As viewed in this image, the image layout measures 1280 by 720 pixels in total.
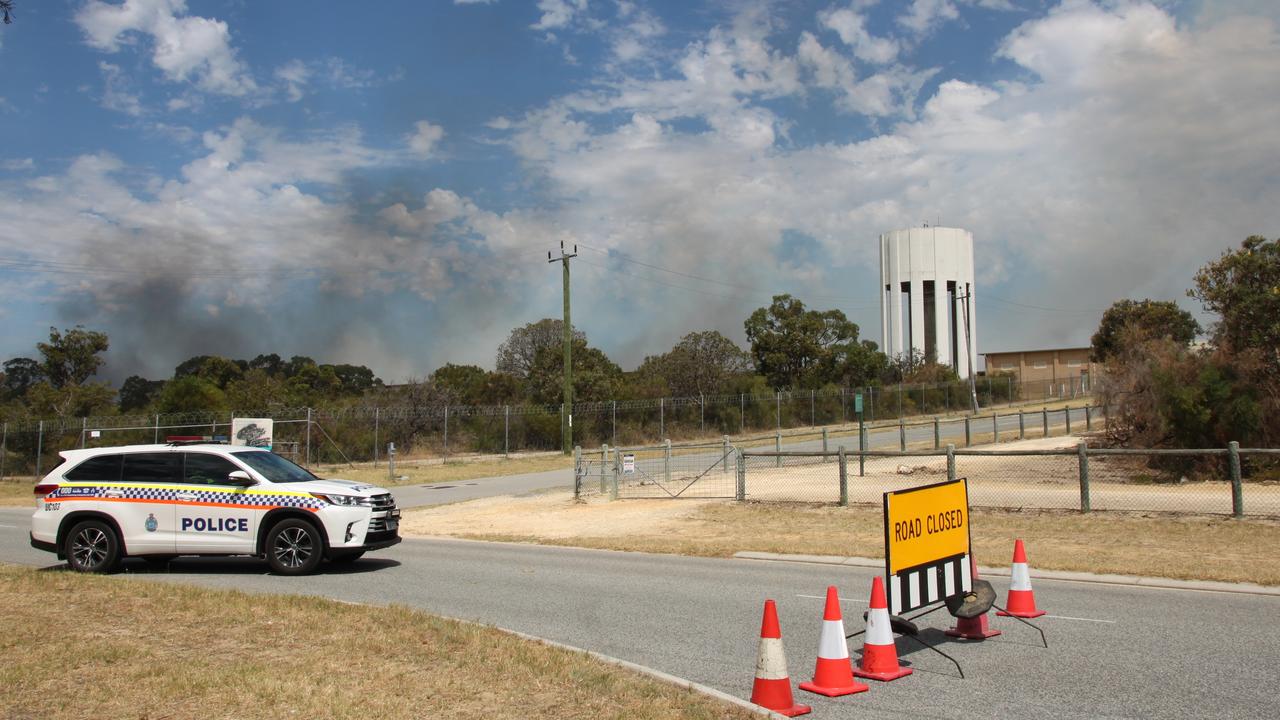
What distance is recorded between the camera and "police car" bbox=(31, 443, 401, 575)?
12.0 metres

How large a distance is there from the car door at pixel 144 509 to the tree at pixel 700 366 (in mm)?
47244

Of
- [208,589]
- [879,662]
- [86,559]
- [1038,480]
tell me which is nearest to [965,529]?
[879,662]

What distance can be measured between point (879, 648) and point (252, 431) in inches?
987

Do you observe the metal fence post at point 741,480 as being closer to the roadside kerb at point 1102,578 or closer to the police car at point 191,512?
the roadside kerb at point 1102,578

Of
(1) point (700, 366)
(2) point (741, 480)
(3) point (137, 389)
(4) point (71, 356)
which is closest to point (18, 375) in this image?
(3) point (137, 389)

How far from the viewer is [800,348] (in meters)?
67.5

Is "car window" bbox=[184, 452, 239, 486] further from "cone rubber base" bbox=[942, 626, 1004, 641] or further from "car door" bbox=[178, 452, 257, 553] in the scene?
"cone rubber base" bbox=[942, 626, 1004, 641]

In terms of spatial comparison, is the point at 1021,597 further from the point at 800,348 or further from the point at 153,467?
the point at 800,348

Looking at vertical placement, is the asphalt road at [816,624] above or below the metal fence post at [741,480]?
below

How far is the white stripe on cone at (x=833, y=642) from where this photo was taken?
6.66 metres

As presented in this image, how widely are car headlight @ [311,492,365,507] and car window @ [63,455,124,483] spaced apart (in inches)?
103

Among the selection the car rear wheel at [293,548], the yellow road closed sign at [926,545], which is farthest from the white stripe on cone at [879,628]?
the car rear wheel at [293,548]

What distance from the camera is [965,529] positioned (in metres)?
8.55

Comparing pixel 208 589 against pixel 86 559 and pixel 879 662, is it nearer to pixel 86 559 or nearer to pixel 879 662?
pixel 86 559
